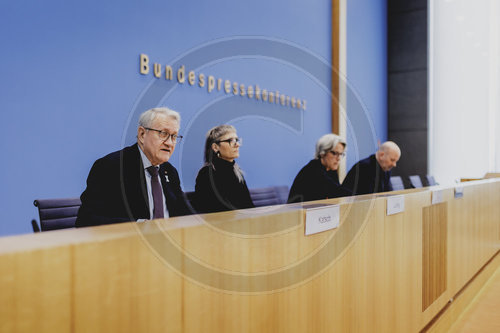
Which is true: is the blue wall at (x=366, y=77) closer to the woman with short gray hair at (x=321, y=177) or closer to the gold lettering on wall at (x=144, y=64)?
the woman with short gray hair at (x=321, y=177)

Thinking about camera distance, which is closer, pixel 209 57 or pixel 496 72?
pixel 209 57

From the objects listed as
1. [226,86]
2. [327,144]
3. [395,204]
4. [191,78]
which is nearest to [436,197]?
[395,204]

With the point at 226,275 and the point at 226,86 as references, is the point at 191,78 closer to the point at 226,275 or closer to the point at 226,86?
the point at 226,86

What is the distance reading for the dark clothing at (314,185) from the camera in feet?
10.3

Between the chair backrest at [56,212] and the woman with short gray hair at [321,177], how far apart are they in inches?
67.0

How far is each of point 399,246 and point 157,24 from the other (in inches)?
96.5

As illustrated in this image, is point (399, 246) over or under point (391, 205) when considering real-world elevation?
under

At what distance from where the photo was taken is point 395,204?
4.66 feet

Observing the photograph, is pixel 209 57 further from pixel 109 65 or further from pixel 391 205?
pixel 391 205

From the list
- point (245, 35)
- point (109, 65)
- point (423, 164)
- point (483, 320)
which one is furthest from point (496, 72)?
point (109, 65)

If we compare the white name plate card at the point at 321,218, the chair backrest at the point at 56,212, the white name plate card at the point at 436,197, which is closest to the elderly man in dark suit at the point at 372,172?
the white name plate card at the point at 436,197

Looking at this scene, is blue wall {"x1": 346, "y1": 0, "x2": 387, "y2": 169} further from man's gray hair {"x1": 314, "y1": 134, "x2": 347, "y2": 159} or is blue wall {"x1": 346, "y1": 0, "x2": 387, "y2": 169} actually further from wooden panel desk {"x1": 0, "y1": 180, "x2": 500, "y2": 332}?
wooden panel desk {"x1": 0, "y1": 180, "x2": 500, "y2": 332}

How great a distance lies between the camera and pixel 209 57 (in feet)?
11.6

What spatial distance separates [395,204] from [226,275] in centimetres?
83
